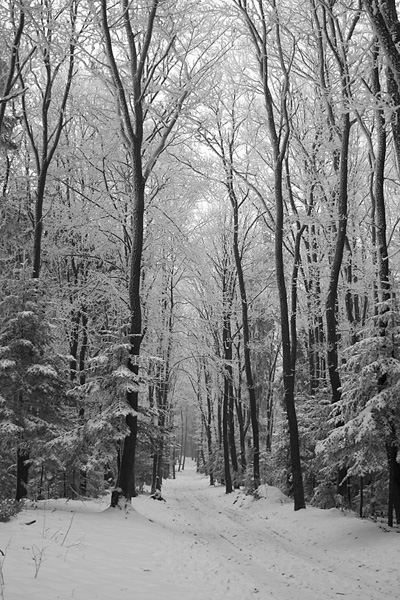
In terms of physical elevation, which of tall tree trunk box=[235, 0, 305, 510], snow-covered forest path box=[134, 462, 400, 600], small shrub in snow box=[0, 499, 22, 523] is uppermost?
tall tree trunk box=[235, 0, 305, 510]

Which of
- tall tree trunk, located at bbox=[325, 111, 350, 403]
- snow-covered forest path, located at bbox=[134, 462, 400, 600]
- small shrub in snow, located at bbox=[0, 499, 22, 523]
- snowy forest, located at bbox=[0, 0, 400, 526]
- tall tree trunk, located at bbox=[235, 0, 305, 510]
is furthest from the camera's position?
tall tree trunk, located at bbox=[235, 0, 305, 510]

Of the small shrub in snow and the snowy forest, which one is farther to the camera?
the snowy forest

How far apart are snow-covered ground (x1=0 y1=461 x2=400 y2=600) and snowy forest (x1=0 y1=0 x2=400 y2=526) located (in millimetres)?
1276

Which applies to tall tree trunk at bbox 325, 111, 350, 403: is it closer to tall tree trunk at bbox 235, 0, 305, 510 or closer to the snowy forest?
the snowy forest

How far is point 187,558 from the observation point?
6.90 metres

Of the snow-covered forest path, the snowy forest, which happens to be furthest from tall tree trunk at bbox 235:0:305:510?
the snow-covered forest path

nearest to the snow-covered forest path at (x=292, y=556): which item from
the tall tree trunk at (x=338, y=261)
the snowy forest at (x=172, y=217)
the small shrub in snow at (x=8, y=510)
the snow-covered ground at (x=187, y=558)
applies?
the snow-covered ground at (x=187, y=558)

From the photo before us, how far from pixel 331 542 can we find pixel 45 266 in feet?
46.4

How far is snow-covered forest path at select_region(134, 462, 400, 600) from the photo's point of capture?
5.78 metres

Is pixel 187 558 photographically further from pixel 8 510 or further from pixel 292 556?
pixel 8 510

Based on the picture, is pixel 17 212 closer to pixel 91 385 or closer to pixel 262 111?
pixel 91 385

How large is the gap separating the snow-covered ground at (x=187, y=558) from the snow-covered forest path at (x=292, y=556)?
2 centimetres

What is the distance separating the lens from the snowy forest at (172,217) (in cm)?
905

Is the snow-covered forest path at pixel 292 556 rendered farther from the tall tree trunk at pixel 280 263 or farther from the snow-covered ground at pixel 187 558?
the tall tree trunk at pixel 280 263
